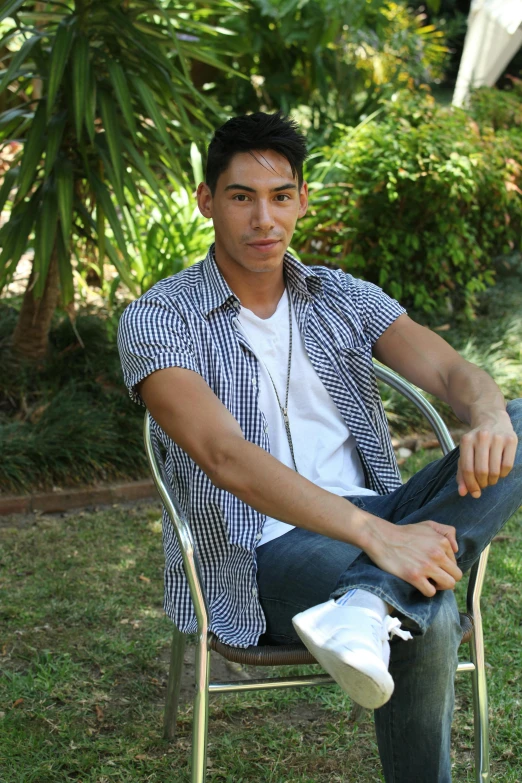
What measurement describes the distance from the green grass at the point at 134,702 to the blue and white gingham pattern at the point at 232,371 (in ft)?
1.66

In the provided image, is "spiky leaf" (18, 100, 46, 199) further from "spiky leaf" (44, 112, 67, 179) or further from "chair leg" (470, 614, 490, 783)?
"chair leg" (470, 614, 490, 783)

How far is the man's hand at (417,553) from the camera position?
1.63 m

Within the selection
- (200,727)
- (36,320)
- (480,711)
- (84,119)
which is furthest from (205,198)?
(36,320)

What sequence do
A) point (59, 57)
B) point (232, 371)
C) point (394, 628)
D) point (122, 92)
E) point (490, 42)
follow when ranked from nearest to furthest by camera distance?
point (394, 628), point (232, 371), point (59, 57), point (122, 92), point (490, 42)

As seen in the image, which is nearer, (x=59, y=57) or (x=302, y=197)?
(x=302, y=197)

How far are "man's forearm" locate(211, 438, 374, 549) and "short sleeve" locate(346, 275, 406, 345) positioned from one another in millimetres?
677

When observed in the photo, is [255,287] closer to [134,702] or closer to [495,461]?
[495,461]

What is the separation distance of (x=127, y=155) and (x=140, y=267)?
3.23 ft

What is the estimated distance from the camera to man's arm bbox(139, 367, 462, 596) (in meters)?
1.65

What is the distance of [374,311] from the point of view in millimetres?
2324

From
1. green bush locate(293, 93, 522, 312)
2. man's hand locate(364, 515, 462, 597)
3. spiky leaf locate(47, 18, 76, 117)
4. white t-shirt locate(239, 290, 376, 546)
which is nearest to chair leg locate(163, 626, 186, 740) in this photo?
white t-shirt locate(239, 290, 376, 546)

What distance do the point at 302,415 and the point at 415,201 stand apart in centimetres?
327

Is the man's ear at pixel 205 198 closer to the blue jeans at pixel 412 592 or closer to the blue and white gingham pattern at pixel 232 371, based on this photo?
the blue and white gingham pattern at pixel 232 371

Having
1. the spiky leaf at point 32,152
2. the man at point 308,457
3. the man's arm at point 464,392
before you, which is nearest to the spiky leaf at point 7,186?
the spiky leaf at point 32,152
